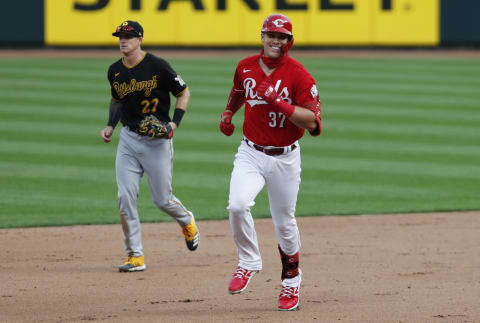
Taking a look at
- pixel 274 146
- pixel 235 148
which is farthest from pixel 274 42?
pixel 235 148

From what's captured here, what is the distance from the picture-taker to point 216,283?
7.05m

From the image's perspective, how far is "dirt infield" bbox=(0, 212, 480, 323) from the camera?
6168mm

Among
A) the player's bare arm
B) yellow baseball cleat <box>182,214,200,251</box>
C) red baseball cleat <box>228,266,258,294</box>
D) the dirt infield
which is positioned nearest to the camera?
the dirt infield

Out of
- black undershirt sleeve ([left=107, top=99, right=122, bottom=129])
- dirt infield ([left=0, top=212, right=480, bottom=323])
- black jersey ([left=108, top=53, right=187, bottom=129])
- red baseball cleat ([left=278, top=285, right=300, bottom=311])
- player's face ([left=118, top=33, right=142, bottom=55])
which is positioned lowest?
dirt infield ([left=0, top=212, right=480, bottom=323])

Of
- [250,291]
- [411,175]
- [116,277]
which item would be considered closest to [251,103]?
[250,291]

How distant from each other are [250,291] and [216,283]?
36 cm

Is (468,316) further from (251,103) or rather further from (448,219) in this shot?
(448,219)

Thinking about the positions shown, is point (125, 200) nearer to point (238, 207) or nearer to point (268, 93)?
point (238, 207)

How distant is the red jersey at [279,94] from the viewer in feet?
20.0

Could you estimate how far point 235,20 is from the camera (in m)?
27.3

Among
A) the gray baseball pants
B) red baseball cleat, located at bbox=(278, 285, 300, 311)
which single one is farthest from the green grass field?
red baseball cleat, located at bbox=(278, 285, 300, 311)

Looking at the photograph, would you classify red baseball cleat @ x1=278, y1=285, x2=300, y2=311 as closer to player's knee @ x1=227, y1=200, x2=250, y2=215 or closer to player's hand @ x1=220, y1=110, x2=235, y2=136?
player's knee @ x1=227, y1=200, x2=250, y2=215

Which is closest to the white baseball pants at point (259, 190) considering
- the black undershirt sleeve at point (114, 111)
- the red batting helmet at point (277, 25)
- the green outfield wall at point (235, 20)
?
the red batting helmet at point (277, 25)

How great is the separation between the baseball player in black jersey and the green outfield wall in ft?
64.8
